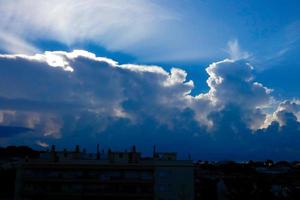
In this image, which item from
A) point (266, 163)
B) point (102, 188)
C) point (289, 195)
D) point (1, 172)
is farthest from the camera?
Result: point (266, 163)

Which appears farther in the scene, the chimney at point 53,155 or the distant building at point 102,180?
the chimney at point 53,155

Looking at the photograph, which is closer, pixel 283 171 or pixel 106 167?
pixel 106 167

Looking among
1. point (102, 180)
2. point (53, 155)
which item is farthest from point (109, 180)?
point (53, 155)

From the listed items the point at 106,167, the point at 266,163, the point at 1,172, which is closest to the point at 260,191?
the point at 106,167

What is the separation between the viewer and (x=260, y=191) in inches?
3022

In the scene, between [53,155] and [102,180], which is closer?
[102,180]

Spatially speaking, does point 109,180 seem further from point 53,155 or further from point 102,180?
point 53,155

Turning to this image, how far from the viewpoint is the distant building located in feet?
240

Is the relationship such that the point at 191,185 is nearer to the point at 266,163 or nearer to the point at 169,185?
the point at 169,185

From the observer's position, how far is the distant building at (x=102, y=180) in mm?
73250

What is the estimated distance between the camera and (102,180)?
241 feet

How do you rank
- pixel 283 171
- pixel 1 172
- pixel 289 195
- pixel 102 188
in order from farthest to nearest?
pixel 283 171 → pixel 1 172 → pixel 289 195 → pixel 102 188

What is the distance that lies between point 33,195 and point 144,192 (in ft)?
59.8

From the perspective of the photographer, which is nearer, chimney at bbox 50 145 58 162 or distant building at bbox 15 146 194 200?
distant building at bbox 15 146 194 200
